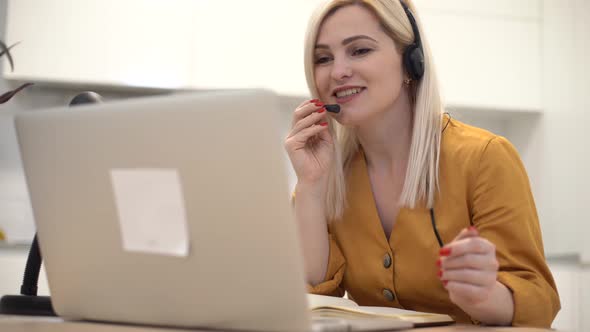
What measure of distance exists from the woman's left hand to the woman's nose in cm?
60

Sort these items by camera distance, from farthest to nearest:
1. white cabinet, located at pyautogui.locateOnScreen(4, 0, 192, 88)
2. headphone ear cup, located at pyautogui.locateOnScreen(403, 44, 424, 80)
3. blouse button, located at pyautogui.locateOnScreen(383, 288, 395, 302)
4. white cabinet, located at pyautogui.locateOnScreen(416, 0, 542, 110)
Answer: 1. white cabinet, located at pyautogui.locateOnScreen(416, 0, 542, 110)
2. white cabinet, located at pyautogui.locateOnScreen(4, 0, 192, 88)
3. headphone ear cup, located at pyautogui.locateOnScreen(403, 44, 424, 80)
4. blouse button, located at pyautogui.locateOnScreen(383, 288, 395, 302)

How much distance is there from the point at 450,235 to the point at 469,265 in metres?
0.41

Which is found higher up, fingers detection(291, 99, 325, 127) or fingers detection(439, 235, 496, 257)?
fingers detection(291, 99, 325, 127)

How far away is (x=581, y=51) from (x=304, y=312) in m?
2.77

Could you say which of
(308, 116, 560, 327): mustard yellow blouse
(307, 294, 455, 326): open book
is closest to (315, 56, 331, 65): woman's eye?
(308, 116, 560, 327): mustard yellow blouse

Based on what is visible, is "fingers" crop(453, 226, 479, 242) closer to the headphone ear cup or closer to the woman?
the woman

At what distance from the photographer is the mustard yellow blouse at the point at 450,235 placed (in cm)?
111

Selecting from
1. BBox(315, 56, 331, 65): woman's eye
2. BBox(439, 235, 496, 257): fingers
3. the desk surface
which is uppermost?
BBox(315, 56, 331, 65): woman's eye

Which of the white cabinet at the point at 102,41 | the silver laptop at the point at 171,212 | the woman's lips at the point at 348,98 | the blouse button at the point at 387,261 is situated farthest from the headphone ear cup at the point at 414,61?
the white cabinet at the point at 102,41

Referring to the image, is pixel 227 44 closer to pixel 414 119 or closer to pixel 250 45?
pixel 250 45

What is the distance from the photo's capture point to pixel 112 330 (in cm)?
77

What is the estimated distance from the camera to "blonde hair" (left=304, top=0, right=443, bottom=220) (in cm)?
127

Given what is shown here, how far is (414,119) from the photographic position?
1.38 meters

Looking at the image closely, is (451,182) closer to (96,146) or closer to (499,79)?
(96,146)
